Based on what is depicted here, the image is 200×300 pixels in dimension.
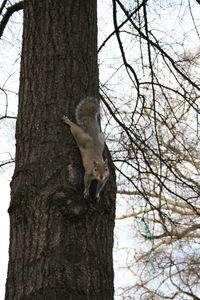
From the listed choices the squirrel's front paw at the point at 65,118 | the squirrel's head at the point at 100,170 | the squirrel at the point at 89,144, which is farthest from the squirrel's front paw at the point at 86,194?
the squirrel's front paw at the point at 65,118

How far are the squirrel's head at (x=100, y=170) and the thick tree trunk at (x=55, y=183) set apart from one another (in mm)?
29

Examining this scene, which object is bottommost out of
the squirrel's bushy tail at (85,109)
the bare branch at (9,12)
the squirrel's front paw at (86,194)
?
the squirrel's front paw at (86,194)

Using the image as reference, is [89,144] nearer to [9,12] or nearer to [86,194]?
[86,194]

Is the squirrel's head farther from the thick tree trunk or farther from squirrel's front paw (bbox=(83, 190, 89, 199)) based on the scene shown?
squirrel's front paw (bbox=(83, 190, 89, 199))

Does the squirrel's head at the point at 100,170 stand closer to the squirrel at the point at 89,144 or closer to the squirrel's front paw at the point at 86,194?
the squirrel at the point at 89,144

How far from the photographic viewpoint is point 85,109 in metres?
1.96

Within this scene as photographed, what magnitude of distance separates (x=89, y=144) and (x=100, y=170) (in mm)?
118

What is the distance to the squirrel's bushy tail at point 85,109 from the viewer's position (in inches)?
74.8

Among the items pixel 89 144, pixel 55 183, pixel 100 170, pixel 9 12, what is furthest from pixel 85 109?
pixel 9 12

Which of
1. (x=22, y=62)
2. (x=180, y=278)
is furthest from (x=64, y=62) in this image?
(x=180, y=278)

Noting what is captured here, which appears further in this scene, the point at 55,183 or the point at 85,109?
the point at 85,109

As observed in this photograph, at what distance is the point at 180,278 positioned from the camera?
17.6ft

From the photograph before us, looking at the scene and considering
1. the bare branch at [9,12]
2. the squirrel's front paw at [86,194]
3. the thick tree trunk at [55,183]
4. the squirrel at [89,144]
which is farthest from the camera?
the bare branch at [9,12]

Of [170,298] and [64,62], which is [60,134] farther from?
[170,298]
